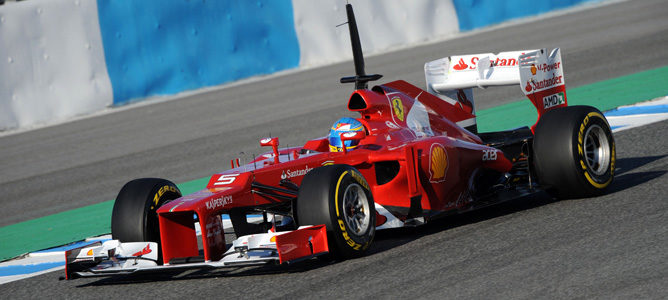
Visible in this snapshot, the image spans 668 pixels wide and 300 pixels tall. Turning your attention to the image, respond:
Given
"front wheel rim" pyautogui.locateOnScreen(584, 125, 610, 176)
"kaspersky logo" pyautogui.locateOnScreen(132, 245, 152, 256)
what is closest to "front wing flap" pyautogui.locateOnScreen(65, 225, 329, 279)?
"kaspersky logo" pyautogui.locateOnScreen(132, 245, 152, 256)

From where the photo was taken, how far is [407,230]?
25.3 ft

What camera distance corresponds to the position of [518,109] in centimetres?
1398

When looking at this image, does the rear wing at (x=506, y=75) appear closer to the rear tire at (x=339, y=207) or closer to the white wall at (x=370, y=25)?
the rear tire at (x=339, y=207)

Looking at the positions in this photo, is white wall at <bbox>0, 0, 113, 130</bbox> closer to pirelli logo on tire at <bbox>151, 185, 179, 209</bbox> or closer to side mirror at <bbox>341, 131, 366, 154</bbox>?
pirelli logo on tire at <bbox>151, 185, 179, 209</bbox>

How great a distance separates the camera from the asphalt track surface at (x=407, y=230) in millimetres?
5867

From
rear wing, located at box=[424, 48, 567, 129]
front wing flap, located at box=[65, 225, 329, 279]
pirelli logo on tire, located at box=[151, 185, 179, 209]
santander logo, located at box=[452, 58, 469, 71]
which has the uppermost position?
santander logo, located at box=[452, 58, 469, 71]

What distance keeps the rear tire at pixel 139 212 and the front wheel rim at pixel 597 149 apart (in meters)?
3.40

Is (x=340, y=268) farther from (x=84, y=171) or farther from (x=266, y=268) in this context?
(x=84, y=171)

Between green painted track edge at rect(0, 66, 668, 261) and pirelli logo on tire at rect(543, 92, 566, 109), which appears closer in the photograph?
pirelli logo on tire at rect(543, 92, 566, 109)

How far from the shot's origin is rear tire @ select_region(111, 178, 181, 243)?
7.04 m

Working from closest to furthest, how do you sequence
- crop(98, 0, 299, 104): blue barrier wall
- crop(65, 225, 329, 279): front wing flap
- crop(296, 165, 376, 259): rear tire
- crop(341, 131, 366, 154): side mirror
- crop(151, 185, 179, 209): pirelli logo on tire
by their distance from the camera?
1. crop(65, 225, 329, 279): front wing flap
2. crop(296, 165, 376, 259): rear tire
3. crop(151, 185, 179, 209): pirelli logo on tire
4. crop(341, 131, 366, 154): side mirror
5. crop(98, 0, 299, 104): blue barrier wall

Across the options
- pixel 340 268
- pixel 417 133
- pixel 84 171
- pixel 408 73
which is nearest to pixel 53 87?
pixel 84 171

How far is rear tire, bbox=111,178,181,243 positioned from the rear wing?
314 cm

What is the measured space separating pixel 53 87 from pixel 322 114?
5.58m
